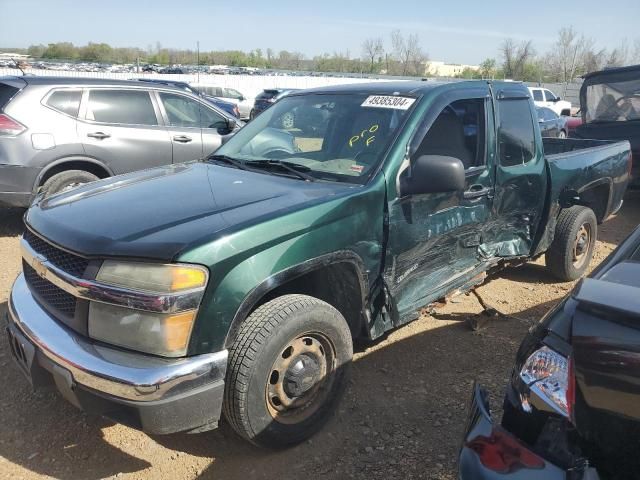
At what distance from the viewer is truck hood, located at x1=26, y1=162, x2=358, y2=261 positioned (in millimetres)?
2303

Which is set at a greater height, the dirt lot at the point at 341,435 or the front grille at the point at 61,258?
the front grille at the point at 61,258

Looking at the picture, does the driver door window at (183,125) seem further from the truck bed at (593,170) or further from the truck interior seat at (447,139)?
the truck bed at (593,170)

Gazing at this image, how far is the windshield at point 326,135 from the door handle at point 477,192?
749 mm

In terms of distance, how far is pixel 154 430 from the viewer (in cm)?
222

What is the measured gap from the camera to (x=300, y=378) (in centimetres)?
266

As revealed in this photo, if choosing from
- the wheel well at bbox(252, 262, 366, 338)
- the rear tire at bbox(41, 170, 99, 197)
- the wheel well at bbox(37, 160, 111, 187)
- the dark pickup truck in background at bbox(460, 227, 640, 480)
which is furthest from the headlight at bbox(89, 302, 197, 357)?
the wheel well at bbox(37, 160, 111, 187)

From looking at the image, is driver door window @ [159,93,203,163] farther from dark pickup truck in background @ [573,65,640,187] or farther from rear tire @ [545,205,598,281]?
dark pickup truck in background @ [573,65,640,187]

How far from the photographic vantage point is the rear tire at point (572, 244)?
495cm

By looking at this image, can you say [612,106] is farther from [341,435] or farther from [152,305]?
[152,305]

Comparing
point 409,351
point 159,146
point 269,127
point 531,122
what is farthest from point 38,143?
point 531,122

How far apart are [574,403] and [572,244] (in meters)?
3.80

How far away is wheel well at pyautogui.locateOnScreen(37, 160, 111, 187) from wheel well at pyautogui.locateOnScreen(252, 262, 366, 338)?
14.3 ft

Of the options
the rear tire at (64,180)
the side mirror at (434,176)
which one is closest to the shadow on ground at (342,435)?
the side mirror at (434,176)

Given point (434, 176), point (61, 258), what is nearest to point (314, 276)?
point (434, 176)
